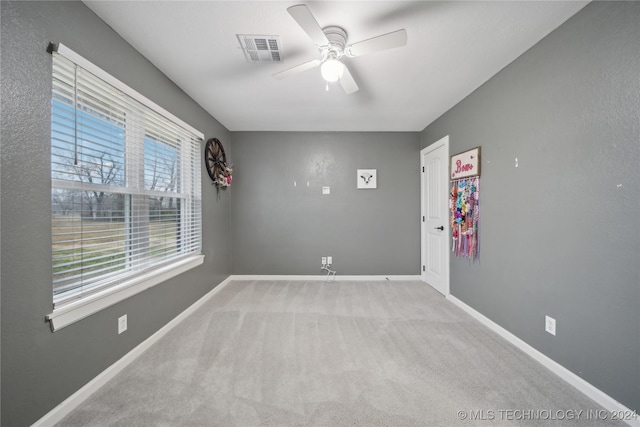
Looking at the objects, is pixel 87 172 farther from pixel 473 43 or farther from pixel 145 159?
pixel 473 43

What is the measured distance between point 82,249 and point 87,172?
491mm

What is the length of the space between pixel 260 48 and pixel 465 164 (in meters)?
2.41

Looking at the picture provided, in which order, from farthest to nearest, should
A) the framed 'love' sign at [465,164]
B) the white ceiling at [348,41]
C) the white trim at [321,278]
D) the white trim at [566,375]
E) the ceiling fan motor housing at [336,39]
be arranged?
the white trim at [321,278] → the framed 'love' sign at [465,164] → the ceiling fan motor housing at [336,39] → the white ceiling at [348,41] → the white trim at [566,375]

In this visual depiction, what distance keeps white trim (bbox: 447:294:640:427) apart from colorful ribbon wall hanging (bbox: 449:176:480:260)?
728 mm

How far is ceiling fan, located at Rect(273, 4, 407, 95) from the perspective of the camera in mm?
1403

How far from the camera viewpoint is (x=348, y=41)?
72.4 inches

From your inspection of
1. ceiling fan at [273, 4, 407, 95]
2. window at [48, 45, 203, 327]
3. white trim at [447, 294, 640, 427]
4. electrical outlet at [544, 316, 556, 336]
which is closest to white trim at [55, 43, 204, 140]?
window at [48, 45, 203, 327]

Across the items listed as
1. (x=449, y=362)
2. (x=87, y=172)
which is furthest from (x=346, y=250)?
(x=87, y=172)

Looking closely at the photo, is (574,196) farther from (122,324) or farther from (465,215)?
(122,324)

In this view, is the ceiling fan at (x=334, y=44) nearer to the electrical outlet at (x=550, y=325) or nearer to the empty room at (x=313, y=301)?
the empty room at (x=313, y=301)

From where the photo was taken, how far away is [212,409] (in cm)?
143

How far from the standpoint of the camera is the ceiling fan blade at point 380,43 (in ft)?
→ 4.79

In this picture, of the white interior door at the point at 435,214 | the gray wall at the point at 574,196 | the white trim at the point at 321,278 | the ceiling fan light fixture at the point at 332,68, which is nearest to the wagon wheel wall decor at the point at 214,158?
the white trim at the point at 321,278

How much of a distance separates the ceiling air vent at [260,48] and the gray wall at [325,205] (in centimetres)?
197
